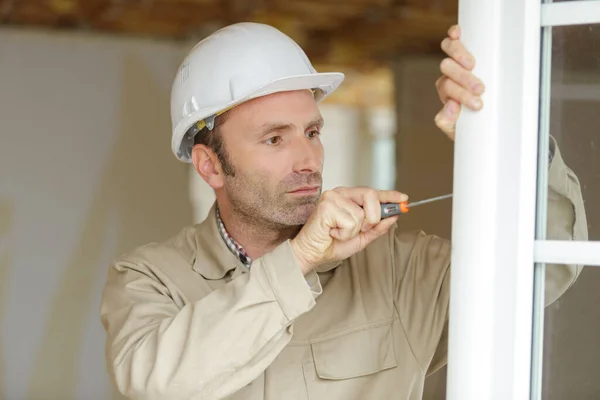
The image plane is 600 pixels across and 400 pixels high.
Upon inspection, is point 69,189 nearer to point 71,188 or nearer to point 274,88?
point 71,188

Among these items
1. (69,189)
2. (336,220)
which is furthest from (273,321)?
(69,189)

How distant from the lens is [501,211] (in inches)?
44.3

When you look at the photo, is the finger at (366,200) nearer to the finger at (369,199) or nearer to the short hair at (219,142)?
the finger at (369,199)

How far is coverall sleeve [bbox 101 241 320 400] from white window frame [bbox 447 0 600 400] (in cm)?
32

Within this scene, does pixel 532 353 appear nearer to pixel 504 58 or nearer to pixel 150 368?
pixel 504 58

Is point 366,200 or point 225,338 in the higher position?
point 366,200

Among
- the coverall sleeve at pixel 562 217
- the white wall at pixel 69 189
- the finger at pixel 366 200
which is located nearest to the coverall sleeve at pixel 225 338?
the finger at pixel 366 200

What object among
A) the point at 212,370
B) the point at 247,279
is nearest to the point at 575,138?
the point at 247,279

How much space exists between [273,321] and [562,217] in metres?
0.50

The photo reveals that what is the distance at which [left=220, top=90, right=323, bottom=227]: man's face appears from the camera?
175 centimetres

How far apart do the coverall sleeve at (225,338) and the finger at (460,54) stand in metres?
0.43

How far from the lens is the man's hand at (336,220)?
1362 millimetres

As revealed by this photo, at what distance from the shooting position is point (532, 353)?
1.11 metres

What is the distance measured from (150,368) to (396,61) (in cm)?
488
